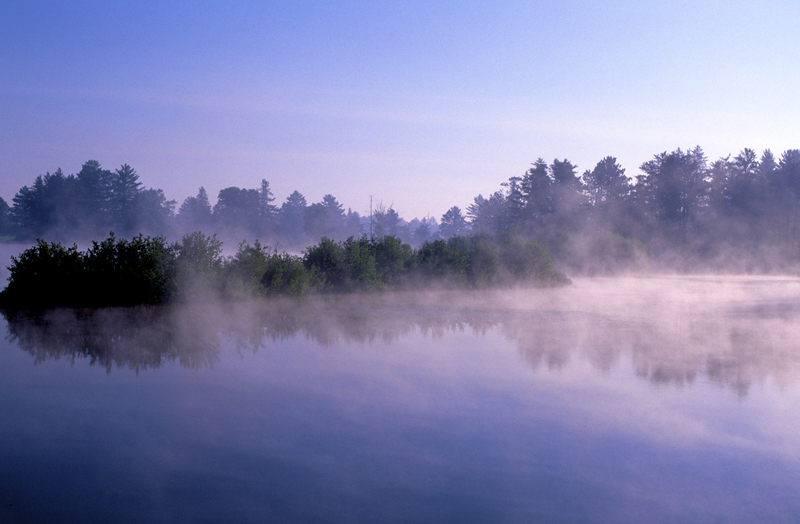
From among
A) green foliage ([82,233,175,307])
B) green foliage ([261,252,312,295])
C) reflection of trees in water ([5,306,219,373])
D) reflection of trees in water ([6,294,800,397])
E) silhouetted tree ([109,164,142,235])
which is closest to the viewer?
reflection of trees in water ([5,306,219,373])

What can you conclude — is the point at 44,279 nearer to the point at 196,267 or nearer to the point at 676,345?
the point at 196,267

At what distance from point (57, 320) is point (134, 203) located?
1920 inches

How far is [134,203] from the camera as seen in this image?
53.6 meters

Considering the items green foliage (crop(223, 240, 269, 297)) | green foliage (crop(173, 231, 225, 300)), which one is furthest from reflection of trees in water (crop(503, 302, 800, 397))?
green foliage (crop(173, 231, 225, 300))

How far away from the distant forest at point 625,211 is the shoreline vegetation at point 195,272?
53.2 ft

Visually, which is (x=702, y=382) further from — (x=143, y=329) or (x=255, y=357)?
(x=143, y=329)

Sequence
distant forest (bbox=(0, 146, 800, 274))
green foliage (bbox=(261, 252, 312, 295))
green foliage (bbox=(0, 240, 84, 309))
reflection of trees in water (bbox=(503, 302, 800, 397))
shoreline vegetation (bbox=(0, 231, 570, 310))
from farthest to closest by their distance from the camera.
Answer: distant forest (bbox=(0, 146, 800, 274)) < green foliage (bbox=(261, 252, 312, 295)) < shoreline vegetation (bbox=(0, 231, 570, 310)) < green foliage (bbox=(0, 240, 84, 309)) < reflection of trees in water (bbox=(503, 302, 800, 397))

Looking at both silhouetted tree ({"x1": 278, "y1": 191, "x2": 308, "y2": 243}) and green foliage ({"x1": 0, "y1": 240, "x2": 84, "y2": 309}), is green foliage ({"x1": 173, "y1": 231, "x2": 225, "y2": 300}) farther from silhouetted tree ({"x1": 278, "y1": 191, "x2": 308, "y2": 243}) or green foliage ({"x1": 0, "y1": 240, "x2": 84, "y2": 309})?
silhouetted tree ({"x1": 278, "y1": 191, "x2": 308, "y2": 243})

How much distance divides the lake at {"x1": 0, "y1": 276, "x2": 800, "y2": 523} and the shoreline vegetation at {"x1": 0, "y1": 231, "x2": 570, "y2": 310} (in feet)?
5.36

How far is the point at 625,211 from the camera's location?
47.7m

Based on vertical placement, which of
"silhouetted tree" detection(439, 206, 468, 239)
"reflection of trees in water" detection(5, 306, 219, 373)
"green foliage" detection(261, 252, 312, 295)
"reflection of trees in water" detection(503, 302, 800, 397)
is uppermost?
"silhouetted tree" detection(439, 206, 468, 239)

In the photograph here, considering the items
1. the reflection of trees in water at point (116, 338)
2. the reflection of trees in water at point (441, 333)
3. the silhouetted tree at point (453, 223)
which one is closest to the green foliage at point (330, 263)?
the reflection of trees in water at point (441, 333)

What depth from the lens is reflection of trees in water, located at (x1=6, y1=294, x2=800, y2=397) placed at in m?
7.82

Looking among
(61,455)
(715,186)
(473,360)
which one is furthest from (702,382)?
(715,186)
